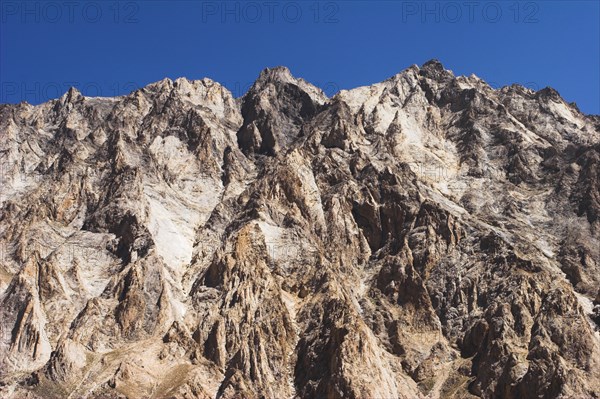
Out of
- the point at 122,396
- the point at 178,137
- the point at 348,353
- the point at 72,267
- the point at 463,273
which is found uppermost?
the point at 178,137

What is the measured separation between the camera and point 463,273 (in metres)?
129

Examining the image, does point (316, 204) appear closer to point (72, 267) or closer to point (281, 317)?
point (281, 317)

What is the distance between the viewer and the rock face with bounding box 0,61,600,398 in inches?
4205

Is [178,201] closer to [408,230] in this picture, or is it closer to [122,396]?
[408,230]

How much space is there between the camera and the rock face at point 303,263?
107 meters

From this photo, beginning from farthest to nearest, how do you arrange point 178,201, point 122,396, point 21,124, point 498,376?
1. point 21,124
2. point 178,201
3. point 498,376
4. point 122,396

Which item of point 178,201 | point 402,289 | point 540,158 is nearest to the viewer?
point 402,289

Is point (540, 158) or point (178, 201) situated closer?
point (178, 201)

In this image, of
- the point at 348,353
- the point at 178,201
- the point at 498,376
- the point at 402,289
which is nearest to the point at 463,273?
the point at 402,289

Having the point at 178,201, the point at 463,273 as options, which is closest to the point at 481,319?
the point at 463,273

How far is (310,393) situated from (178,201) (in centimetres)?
6228

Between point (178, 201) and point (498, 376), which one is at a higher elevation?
point (178, 201)

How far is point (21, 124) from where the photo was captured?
19612 centimetres

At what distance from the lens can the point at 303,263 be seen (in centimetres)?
12850
